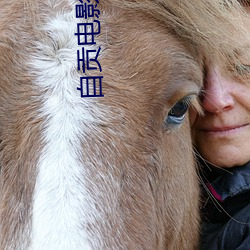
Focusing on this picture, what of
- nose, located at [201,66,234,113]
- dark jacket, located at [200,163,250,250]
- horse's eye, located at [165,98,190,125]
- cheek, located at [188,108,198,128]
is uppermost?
nose, located at [201,66,234,113]

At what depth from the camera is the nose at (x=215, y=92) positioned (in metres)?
2.14

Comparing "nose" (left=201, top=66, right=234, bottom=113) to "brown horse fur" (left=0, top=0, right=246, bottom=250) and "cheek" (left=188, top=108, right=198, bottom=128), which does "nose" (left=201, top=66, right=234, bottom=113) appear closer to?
"cheek" (left=188, top=108, right=198, bottom=128)

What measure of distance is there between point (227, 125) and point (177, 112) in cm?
46

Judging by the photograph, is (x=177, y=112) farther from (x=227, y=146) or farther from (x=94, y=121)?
(x=227, y=146)

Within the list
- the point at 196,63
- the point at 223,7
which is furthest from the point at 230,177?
the point at 223,7

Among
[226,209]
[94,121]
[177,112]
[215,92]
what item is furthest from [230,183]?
[94,121]

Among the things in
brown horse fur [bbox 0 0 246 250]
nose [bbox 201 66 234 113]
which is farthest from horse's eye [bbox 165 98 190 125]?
nose [bbox 201 66 234 113]

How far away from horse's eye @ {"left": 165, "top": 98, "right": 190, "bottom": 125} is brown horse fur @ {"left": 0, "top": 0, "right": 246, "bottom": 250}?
23 mm

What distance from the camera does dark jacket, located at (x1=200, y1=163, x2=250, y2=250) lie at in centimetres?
213

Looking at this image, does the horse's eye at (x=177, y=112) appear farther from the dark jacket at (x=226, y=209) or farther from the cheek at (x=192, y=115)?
the dark jacket at (x=226, y=209)

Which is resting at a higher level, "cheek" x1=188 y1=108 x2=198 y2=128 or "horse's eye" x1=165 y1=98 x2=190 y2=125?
"cheek" x1=188 y1=108 x2=198 y2=128

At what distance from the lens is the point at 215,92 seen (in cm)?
214

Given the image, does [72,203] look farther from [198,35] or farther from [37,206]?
[198,35]

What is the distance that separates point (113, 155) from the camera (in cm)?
158
